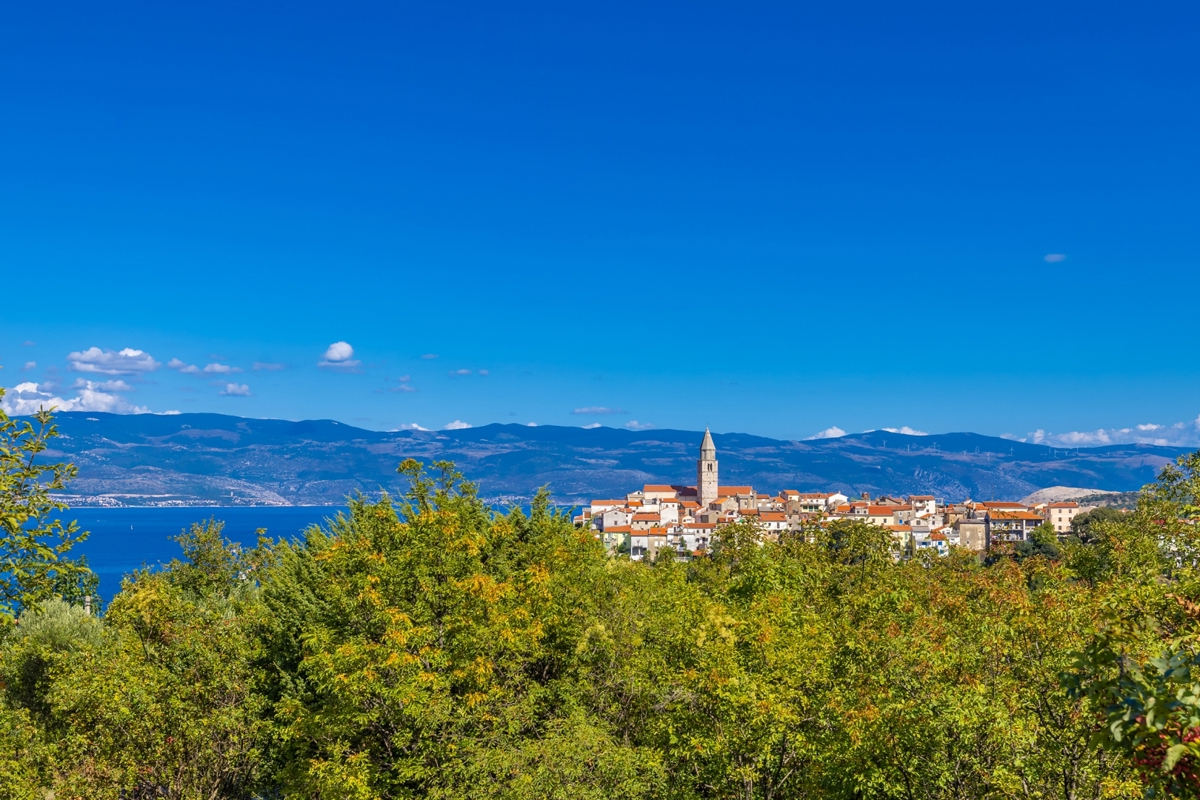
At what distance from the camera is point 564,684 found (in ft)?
70.7

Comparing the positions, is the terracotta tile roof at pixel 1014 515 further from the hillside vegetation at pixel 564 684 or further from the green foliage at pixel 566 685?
the hillside vegetation at pixel 564 684

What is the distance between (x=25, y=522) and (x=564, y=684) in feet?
42.3

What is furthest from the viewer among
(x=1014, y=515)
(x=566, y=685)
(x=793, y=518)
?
(x=793, y=518)

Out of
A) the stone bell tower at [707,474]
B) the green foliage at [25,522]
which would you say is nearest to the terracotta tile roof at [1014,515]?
the stone bell tower at [707,474]

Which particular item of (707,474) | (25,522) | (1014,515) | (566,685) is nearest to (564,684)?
(566,685)

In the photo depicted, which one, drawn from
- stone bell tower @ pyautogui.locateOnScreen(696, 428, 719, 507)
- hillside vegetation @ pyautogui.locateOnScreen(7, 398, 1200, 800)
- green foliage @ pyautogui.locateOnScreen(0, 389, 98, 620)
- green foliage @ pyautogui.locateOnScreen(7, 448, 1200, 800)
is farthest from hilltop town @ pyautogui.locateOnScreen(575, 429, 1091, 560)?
green foliage @ pyautogui.locateOnScreen(0, 389, 98, 620)

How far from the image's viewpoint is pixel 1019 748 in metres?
11.8

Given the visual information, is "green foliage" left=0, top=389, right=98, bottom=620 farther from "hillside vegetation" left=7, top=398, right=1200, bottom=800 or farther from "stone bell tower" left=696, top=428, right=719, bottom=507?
"stone bell tower" left=696, top=428, right=719, bottom=507

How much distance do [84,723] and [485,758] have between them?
10018 mm

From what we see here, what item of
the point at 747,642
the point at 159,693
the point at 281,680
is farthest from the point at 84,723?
the point at 747,642

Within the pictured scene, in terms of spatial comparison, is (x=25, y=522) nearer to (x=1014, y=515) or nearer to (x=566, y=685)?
(x=566, y=685)

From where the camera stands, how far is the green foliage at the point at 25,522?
12.7 meters

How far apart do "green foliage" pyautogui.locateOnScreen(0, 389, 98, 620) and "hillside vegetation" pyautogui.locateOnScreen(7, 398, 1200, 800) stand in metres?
0.18

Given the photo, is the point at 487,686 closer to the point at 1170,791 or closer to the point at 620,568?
the point at 620,568
